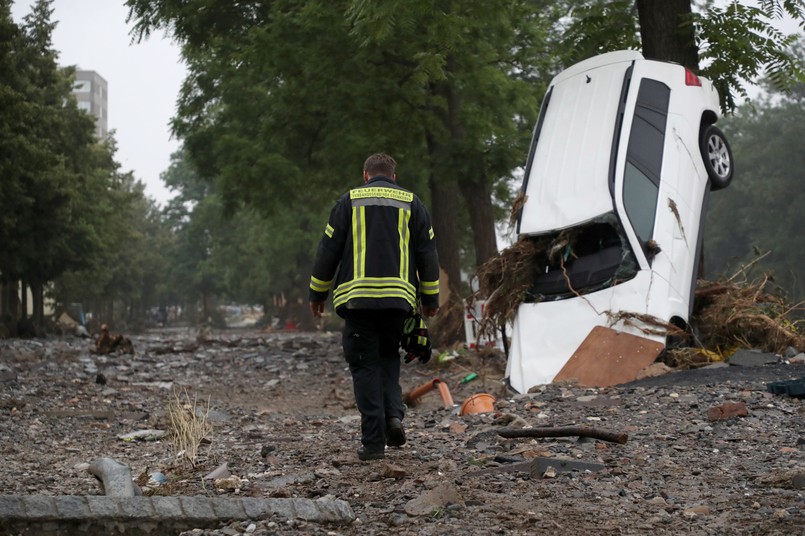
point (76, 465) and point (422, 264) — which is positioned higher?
point (422, 264)

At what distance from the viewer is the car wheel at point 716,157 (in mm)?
12930

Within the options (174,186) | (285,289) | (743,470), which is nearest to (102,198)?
(285,289)

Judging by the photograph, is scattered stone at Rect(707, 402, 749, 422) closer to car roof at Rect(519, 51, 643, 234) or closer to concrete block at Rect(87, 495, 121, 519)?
car roof at Rect(519, 51, 643, 234)

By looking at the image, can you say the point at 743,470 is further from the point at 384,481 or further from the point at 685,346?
the point at 685,346

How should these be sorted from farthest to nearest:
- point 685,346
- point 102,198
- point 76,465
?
point 102,198
point 685,346
point 76,465

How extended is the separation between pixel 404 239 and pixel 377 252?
229mm

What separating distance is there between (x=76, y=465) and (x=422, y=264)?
9.97 feet

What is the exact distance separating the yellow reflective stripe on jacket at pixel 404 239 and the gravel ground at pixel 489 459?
1.21 m

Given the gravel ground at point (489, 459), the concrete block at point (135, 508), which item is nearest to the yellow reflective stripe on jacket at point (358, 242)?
the gravel ground at point (489, 459)

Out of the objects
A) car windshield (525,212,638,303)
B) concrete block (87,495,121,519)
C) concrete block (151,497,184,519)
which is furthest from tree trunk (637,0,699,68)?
concrete block (87,495,121,519)

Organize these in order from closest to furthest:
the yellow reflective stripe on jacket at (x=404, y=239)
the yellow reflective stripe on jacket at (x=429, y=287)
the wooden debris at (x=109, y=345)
Answer: the yellow reflective stripe on jacket at (x=404, y=239)
the yellow reflective stripe on jacket at (x=429, y=287)
the wooden debris at (x=109, y=345)

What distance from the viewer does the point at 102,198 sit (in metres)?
47.9

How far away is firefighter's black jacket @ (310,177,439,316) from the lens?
7125 millimetres

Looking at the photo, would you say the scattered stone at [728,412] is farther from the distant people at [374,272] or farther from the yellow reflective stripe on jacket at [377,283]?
the yellow reflective stripe on jacket at [377,283]
